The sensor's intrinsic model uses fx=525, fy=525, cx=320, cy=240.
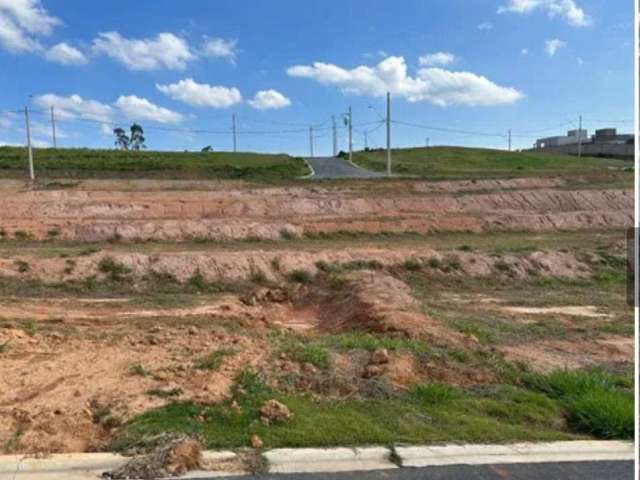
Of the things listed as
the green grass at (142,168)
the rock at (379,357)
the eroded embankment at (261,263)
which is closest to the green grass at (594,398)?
the rock at (379,357)

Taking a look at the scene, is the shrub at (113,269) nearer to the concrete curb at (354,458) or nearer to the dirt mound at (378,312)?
the dirt mound at (378,312)

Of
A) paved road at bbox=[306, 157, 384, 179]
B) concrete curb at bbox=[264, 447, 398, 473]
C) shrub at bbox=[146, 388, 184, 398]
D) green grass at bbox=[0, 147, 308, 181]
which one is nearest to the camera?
concrete curb at bbox=[264, 447, 398, 473]

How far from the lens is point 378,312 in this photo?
925cm

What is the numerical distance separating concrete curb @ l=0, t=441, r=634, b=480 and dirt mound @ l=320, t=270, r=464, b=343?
2.81 metres

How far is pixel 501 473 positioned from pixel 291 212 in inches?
857

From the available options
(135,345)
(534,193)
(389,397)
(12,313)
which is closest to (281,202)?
(534,193)

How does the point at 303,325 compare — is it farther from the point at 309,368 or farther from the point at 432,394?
the point at 432,394

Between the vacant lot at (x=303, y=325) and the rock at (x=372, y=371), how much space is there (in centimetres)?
2

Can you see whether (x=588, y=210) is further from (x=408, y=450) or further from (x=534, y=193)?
(x=408, y=450)

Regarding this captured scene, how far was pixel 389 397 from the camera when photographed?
16.8ft

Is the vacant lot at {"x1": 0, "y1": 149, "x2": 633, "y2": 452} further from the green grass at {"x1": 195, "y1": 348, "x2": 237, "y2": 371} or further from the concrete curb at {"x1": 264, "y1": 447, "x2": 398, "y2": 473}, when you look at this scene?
the concrete curb at {"x1": 264, "y1": 447, "x2": 398, "y2": 473}

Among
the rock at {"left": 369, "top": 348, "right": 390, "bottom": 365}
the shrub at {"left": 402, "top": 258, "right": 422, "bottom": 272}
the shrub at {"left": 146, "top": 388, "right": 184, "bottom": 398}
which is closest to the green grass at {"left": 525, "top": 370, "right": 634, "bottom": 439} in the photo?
the rock at {"left": 369, "top": 348, "right": 390, "bottom": 365}

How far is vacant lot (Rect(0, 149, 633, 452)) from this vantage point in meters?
4.64

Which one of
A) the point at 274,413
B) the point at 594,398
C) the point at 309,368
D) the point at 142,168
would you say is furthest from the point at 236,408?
the point at 142,168
